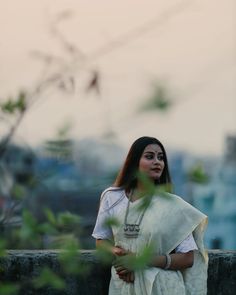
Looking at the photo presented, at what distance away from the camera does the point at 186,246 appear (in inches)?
164

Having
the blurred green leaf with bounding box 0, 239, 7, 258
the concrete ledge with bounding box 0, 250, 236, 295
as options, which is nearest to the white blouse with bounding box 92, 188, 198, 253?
the concrete ledge with bounding box 0, 250, 236, 295

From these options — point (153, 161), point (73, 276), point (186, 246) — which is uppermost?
point (153, 161)

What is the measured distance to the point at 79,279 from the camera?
4602 mm

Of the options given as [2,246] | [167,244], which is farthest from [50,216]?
[167,244]

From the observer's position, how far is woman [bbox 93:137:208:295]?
13.2 feet

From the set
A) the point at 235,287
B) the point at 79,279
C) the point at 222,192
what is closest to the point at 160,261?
the point at 79,279

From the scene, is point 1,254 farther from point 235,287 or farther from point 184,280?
point 235,287

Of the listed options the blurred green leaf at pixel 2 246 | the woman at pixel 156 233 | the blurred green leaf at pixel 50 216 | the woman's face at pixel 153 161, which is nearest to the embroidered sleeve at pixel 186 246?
the woman at pixel 156 233

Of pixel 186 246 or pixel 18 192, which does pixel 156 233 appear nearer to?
pixel 186 246

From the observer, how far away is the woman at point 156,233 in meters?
4.03

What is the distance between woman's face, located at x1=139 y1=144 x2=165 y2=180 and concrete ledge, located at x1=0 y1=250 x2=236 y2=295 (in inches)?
18.9

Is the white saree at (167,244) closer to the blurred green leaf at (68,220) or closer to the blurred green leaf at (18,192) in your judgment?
the blurred green leaf at (68,220)

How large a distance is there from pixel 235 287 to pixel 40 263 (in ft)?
3.65

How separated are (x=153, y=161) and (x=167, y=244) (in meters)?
0.38
